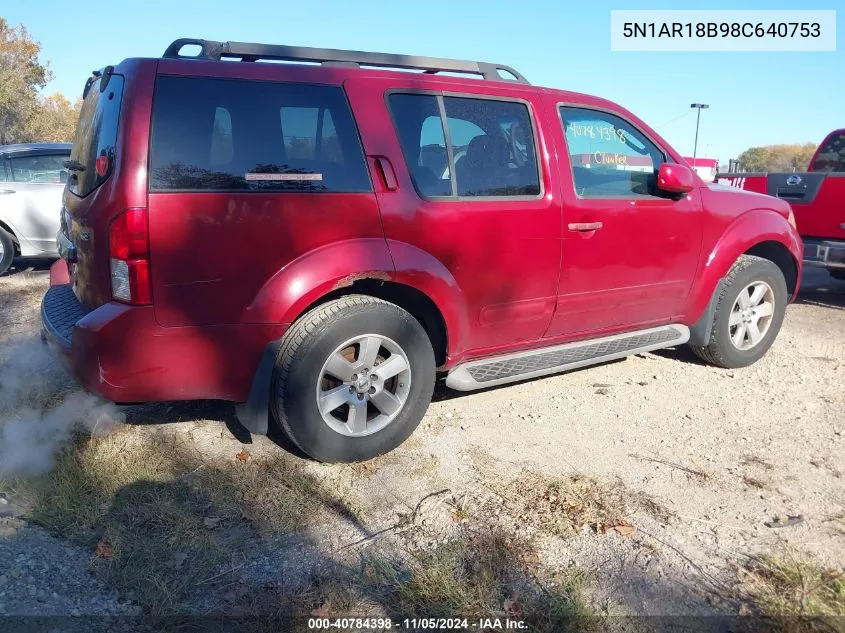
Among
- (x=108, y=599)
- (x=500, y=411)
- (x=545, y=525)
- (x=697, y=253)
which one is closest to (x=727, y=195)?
(x=697, y=253)

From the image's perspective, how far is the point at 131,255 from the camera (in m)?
2.88

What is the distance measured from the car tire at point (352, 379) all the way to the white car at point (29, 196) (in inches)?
234

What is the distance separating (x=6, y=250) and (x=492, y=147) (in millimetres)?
6683

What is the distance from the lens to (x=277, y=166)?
3.15 meters

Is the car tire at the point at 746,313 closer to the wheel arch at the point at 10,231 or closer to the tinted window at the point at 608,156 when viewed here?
the tinted window at the point at 608,156

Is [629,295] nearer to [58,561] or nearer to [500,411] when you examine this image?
[500,411]

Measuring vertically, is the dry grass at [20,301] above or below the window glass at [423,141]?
below

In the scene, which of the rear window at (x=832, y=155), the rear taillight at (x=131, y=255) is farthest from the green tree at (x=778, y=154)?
the rear taillight at (x=131, y=255)

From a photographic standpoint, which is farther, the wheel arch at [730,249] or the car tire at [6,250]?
the car tire at [6,250]

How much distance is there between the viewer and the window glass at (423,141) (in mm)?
3514

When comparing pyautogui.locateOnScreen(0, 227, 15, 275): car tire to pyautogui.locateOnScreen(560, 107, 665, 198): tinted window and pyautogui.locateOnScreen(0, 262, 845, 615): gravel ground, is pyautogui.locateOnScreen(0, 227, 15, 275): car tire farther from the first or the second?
pyautogui.locateOnScreen(560, 107, 665, 198): tinted window

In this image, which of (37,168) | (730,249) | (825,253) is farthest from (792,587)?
(37,168)

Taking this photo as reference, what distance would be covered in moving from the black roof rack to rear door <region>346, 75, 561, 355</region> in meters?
0.23

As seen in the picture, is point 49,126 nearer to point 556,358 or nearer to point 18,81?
point 18,81
